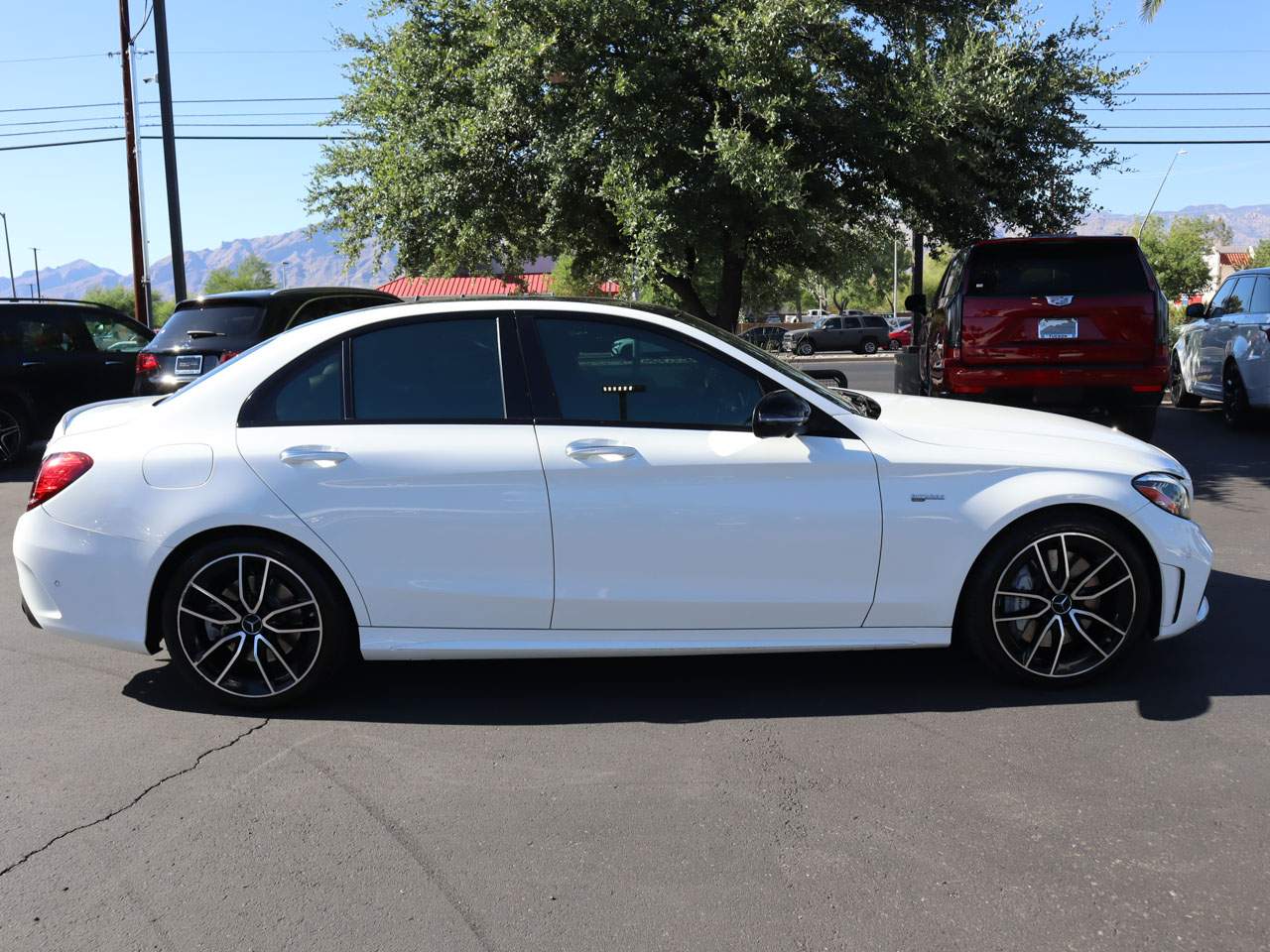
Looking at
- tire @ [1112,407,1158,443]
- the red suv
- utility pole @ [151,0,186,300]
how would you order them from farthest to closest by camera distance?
utility pole @ [151,0,186,300] < tire @ [1112,407,1158,443] < the red suv

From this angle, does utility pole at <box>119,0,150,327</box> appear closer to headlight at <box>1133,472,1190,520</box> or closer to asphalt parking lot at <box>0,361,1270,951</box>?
asphalt parking lot at <box>0,361,1270,951</box>

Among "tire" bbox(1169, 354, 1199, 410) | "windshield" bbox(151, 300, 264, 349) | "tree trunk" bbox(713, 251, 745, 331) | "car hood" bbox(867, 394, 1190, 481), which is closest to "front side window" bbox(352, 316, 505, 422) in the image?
"car hood" bbox(867, 394, 1190, 481)

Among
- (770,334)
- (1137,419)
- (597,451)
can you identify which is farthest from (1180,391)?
(770,334)

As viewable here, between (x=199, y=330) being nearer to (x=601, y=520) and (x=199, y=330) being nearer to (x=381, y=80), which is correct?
(x=381, y=80)

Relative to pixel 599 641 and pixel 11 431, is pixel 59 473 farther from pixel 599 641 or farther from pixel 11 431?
pixel 11 431

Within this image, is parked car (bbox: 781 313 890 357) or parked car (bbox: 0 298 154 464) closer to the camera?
parked car (bbox: 0 298 154 464)

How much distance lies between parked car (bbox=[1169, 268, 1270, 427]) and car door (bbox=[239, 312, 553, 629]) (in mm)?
9812

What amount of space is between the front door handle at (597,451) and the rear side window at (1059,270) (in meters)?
5.62

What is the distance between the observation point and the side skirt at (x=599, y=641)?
428 cm

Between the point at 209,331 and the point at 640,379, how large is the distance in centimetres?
701

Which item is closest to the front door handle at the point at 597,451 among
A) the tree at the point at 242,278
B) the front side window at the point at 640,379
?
the front side window at the point at 640,379

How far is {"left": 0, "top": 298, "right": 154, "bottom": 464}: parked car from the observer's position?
1135cm

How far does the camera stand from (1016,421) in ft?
15.4

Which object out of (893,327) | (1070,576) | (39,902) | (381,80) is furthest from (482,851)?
(893,327)
